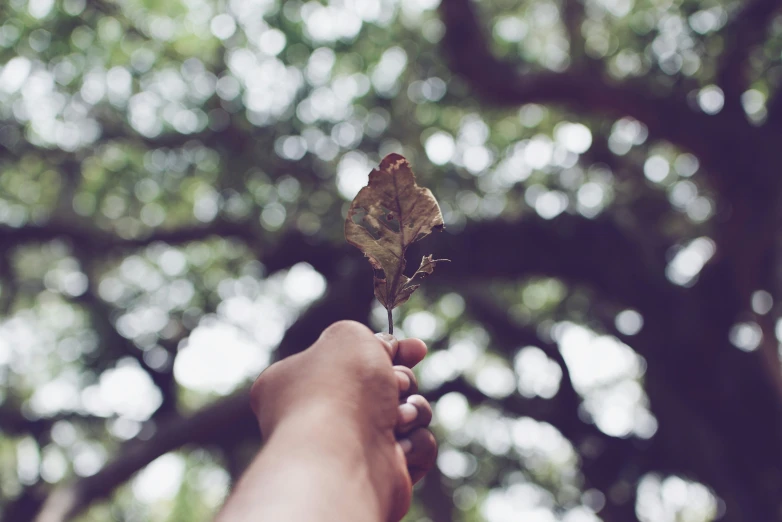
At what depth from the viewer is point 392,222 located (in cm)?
103

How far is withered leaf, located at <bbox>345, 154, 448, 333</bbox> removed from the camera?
0.99 meters

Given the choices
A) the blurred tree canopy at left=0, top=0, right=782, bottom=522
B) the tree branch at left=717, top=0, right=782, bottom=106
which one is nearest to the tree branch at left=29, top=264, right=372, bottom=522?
the blurred tree canopy at left=0, top=0, right=782, bottom=522

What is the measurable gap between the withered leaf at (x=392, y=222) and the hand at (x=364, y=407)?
0.08m

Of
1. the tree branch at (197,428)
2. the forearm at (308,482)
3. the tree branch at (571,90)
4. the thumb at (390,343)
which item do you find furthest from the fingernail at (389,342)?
the tree branch at (571,90)

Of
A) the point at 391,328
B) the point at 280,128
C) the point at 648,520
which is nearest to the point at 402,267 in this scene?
the point at 391,328

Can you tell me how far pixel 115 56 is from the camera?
6.12 m

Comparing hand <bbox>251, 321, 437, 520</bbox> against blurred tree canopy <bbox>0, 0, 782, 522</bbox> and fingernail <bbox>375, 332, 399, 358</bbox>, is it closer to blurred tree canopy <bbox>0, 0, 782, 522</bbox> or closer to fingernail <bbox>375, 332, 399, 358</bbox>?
fingernail <bbox>375, 332, 399, 358</bbox>

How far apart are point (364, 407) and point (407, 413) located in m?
0.08

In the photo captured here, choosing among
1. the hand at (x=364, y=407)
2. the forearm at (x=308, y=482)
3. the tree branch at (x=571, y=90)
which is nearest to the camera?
the forearm at (x=308, y=482)

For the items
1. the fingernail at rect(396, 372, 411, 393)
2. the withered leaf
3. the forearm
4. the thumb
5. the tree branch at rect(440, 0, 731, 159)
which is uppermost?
the withered leaf

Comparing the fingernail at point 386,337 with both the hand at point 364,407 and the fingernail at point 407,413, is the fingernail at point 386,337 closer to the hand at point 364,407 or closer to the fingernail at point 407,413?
the hand at point 364,407

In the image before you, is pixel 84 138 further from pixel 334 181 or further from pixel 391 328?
pixel 391 328

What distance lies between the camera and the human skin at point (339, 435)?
798mm

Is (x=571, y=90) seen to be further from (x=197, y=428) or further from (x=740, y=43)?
(x=197, y=428)
